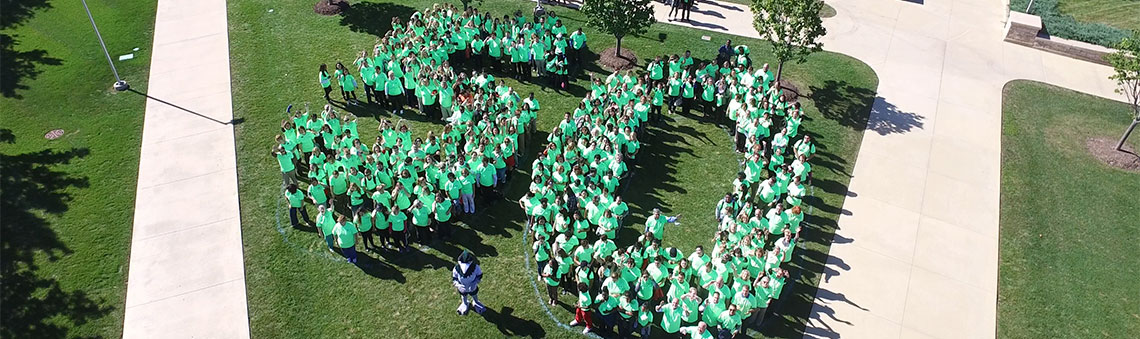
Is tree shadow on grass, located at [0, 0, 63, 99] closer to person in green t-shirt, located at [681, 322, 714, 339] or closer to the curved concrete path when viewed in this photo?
person in green t-shirt, located at [681, 322, 714, 339]

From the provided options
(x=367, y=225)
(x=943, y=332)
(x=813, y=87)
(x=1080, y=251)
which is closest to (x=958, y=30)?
(x=813, y=87)

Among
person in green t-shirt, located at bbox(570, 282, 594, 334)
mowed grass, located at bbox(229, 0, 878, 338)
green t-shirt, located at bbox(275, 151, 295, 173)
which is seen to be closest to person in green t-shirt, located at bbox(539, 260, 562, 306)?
mowed grass, located at bbox(229, 0, 878, 338)

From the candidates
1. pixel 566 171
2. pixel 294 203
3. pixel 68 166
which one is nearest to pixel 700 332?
pixel 566 171

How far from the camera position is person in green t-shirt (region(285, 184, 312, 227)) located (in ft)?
48.1

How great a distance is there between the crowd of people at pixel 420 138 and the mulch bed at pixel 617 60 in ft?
3.16

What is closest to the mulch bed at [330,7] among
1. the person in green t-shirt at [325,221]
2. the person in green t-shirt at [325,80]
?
the person in green t-shirt at [325,80]

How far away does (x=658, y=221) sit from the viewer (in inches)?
541

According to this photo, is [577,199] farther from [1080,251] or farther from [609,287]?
[1080,251]

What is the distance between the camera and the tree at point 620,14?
2028 cm

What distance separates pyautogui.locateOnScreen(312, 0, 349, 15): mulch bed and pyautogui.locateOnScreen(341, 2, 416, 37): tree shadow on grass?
206 millimetres

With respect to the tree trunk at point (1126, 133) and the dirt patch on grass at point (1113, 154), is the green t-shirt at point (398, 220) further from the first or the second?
the tree trunk at point (1126, 133)

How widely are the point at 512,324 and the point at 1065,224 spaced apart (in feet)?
40.6

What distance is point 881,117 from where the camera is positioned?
64.3ft

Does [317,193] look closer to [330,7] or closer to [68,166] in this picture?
[68,166]
